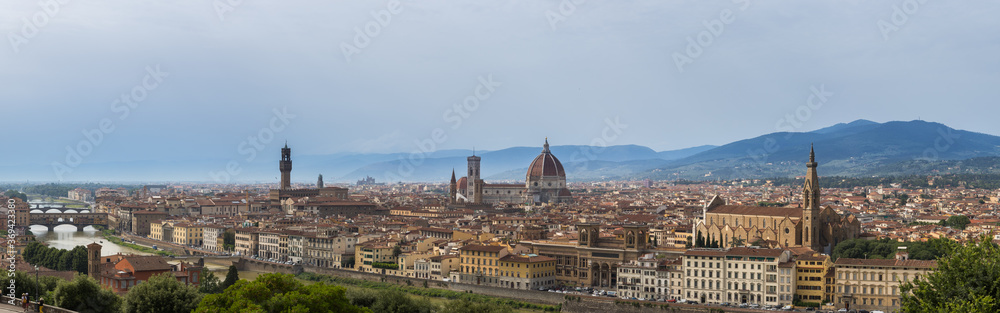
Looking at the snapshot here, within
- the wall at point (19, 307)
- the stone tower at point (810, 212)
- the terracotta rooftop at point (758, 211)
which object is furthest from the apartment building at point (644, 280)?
the wall at point (19, 307)

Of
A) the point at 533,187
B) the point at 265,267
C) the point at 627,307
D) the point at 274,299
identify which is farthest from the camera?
the point at 533,187

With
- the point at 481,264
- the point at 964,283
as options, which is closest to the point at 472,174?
the point at 481,264

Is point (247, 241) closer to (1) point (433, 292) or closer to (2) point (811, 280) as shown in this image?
(1) point (433, 292)

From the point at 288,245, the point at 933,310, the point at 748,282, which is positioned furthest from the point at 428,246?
the point at 933,310

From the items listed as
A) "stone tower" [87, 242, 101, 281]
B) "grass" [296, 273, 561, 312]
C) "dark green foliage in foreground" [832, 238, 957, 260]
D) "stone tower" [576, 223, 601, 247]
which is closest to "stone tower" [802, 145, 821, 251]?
"dark green foliage in foreground" [832, 238, 957, 260]

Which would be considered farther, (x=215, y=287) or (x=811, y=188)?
(x=811, y=188)

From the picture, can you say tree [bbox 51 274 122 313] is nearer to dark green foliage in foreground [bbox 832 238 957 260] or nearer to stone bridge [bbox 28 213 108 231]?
dark green foliage in foreground [bbox 832 238 957 260]

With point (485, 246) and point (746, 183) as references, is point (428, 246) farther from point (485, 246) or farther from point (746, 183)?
point (746, 183)
